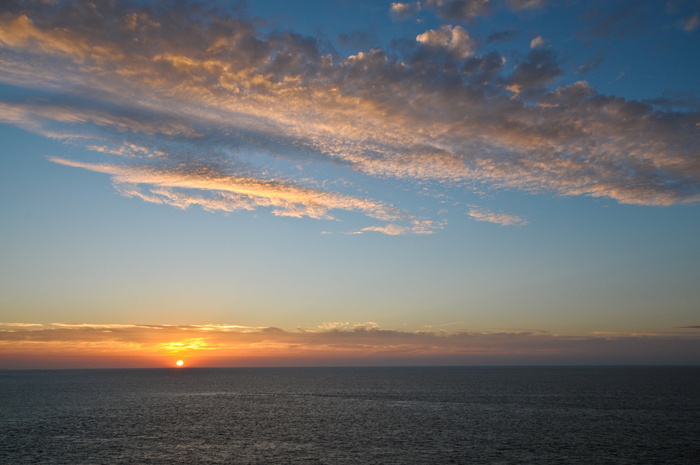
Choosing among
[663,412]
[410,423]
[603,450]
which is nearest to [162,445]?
[410,423]

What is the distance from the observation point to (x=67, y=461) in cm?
5081

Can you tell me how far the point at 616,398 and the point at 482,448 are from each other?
8662cm

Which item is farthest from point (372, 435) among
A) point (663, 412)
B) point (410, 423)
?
point (663, 412)

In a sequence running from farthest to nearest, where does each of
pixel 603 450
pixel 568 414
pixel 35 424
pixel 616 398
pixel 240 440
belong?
pixel 616 398
pixel 568 414
pixel 35 424
pixel 240 440
pixel 603 450

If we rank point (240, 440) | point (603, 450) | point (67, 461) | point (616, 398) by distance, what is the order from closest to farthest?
point (67, 461), point (603, 450), point (240, 440), point (616, 398)

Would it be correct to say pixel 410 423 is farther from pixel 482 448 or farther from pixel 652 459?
pixel 652 459

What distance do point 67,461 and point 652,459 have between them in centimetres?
6134

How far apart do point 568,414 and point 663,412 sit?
62.0 feet

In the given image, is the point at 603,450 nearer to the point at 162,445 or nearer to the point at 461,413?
the point at 461,413

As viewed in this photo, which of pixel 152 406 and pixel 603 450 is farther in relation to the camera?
pixel 152 406

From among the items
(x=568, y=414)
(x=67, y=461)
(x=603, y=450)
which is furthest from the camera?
(x=568, y=414)

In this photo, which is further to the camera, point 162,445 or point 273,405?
point 273,405

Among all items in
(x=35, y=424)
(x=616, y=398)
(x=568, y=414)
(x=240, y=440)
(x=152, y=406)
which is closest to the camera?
(x=240, y=440)

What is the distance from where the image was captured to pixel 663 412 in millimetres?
92125
